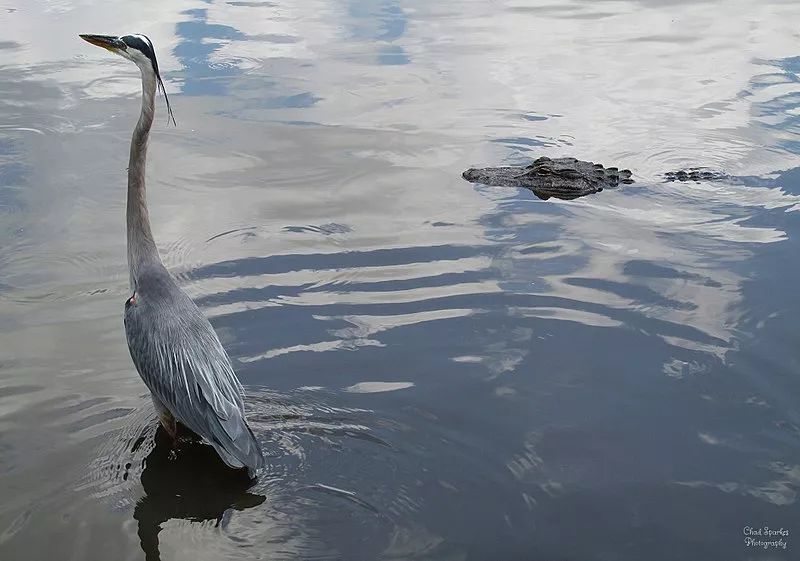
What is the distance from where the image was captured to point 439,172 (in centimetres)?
933

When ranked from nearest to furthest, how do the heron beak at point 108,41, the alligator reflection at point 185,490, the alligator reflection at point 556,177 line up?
the alligator reflection at point 185,490, the heron beak at point 108,41, the alligator reflection at point 556,177

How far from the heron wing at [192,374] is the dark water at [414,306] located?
0.86 ft

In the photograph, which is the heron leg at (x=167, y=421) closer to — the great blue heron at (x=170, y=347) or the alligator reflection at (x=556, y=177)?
the great blue heron at (x=170, y=347)

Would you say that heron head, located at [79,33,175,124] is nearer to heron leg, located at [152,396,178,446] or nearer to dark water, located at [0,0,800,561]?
heron leg, located at [152,396,178,446]

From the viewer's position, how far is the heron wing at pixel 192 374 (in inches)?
195

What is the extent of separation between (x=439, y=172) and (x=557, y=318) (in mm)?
3107

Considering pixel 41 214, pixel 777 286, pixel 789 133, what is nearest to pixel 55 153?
pixel 41 214

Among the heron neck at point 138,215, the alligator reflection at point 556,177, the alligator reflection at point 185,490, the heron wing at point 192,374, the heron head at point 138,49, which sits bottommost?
the alligator reflection at point 185,490

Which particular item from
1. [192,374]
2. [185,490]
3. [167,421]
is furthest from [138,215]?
[185,490]

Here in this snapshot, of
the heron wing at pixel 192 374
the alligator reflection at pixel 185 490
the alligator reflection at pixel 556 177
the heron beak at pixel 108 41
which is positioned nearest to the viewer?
the alligator reflection at pixel 185 490

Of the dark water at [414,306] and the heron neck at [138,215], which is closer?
the dark water at [414,306]

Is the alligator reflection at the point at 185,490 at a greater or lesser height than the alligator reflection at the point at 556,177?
lesser

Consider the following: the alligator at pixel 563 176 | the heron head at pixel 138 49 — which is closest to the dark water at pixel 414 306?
the alligator at pixel 563 176

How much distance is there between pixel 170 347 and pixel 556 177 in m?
4.78
